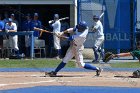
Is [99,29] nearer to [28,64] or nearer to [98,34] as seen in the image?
[98,34]

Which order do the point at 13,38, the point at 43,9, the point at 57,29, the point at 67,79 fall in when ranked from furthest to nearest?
1. the point at 43,9
2. the point at 13,38
3. the point at 57,29
4. the point at 67,79

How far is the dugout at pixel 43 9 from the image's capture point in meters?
23.6

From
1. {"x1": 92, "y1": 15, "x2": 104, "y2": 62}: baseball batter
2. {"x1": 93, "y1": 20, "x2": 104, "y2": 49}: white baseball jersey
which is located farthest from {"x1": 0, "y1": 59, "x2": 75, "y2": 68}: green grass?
{"x1": 93, "y1": 20, "x2": 104, "y2": 49}: white baseball jersey

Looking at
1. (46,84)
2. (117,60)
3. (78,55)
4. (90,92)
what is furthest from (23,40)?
(90,92)

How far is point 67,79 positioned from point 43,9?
11.2 m

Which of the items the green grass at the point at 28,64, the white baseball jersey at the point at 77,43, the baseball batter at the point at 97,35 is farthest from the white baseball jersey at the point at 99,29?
the white baseball jersey at the point at 77,43

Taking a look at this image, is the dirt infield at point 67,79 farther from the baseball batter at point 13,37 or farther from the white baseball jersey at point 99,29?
the baseball batter at point 13,37

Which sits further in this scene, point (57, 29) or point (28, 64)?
point (57, 29)

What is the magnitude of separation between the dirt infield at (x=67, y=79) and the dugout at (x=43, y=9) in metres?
7.36

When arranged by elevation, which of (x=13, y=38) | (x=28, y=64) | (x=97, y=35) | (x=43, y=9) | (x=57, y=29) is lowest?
(x=28, y=64)

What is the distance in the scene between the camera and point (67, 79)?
14.6 metres

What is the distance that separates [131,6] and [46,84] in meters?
10.7

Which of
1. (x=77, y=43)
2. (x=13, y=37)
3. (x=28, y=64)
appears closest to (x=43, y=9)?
(x=13, y=37)

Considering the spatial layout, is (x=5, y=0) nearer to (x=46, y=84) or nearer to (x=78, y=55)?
(x=78, y=55)
